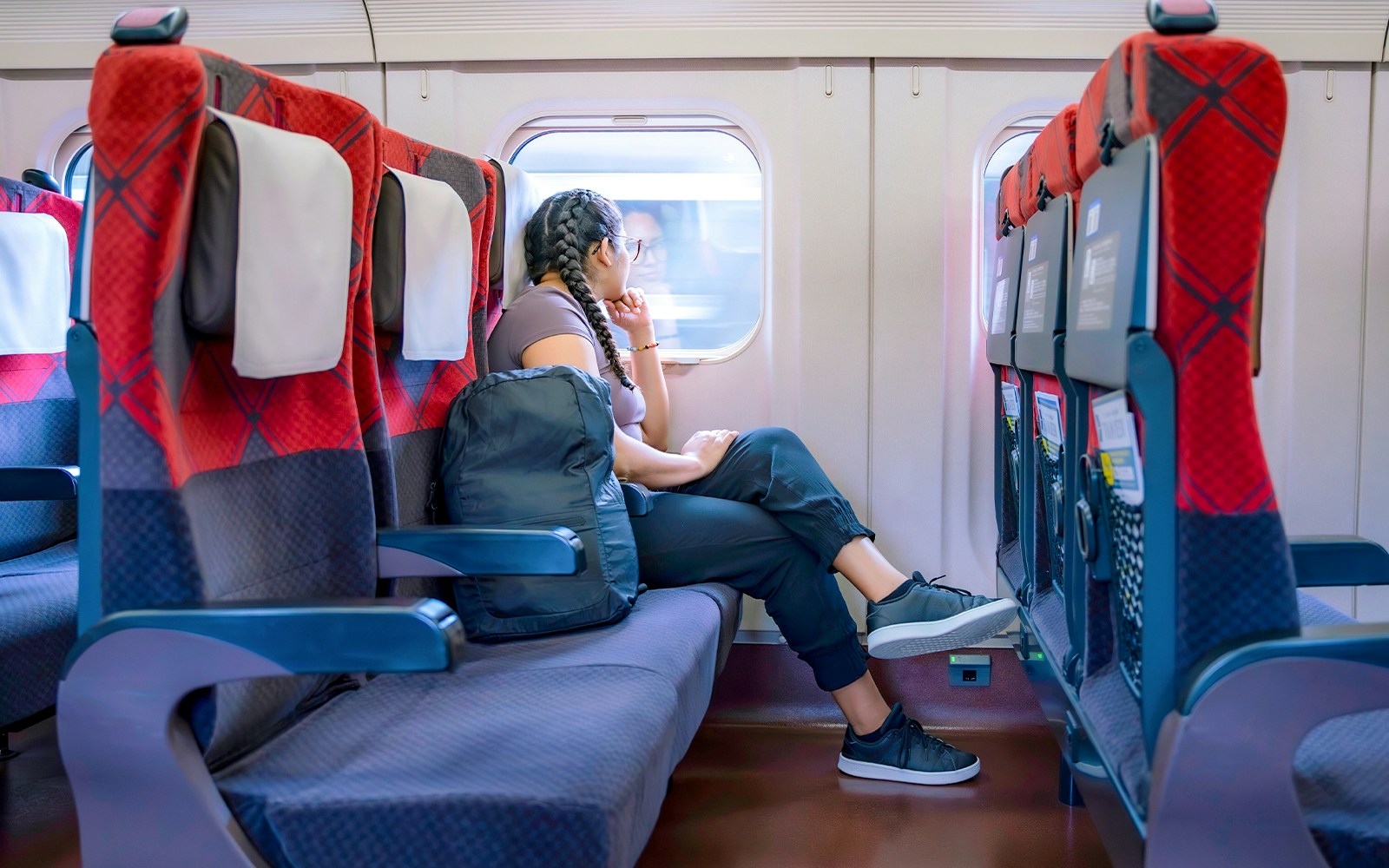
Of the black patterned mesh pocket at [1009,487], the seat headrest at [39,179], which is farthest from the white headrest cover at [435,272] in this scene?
the seat headrest at [39,179]

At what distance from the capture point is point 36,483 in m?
2.30

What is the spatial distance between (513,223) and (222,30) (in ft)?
4.40

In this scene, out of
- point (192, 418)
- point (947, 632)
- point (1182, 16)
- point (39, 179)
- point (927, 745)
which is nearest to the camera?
point (1182, 16)

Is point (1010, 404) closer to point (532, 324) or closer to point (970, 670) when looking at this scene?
point (970, 670)

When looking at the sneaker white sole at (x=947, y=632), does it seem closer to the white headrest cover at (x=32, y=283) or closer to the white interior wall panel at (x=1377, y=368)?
the white interior wall panel at (x=1377, y=368)

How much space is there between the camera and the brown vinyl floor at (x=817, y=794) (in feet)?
7.79

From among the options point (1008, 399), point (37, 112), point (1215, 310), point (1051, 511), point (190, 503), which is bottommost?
point (1051, 511)

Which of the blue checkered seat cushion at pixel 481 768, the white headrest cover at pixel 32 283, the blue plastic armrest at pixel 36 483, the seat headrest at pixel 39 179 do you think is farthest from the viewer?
the seat headrest at pixel 39 179

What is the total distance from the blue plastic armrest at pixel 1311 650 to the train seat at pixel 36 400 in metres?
2.20

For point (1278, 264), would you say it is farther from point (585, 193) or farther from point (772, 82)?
point (585, 193)

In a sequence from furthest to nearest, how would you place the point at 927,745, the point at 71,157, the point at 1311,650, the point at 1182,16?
the point at 71,157 < the point at 927,745 < the point at 1182,16 < the point at 1311,650

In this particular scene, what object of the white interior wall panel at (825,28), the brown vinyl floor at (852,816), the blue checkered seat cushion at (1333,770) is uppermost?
the white interior wall panel at (825,28)

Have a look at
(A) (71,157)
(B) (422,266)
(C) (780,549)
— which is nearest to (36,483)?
(B) (422,266)

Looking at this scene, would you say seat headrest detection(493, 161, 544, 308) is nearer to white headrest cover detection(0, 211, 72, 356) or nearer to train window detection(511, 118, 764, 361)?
train window detection(511, 118, 764, 361)
